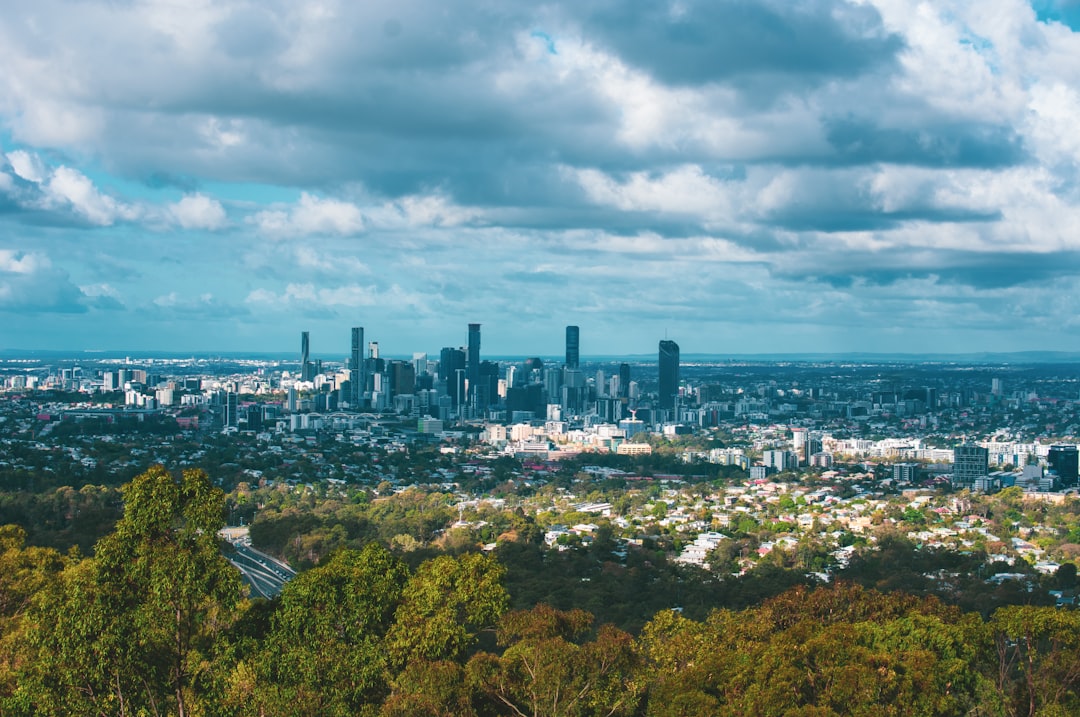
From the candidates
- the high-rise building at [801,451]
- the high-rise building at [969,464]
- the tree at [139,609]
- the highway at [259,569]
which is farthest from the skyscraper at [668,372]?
the tree at [139,609]

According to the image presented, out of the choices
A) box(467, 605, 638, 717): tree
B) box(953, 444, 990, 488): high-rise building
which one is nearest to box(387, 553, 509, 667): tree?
box(467, 605, 638, 717): tree

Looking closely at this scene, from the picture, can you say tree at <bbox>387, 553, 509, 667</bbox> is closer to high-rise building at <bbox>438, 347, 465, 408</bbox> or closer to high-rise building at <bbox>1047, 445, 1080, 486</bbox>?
high-rise building at <bbox>1047, 445, 1080, 486</bbox>

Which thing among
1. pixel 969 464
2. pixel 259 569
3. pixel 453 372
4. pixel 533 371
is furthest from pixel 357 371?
pixel 259 569

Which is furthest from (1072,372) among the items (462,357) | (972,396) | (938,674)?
(938,674)

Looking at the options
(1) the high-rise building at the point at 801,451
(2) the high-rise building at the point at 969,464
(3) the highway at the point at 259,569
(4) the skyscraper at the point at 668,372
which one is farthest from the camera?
(4) the skyscraper at the point at 668,372

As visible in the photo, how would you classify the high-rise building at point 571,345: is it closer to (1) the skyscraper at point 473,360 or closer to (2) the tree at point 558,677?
(1) the skyscraper at point 473,360

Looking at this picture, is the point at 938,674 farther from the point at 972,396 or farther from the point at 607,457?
the point at 972,396

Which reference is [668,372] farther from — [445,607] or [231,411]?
[445,607]
